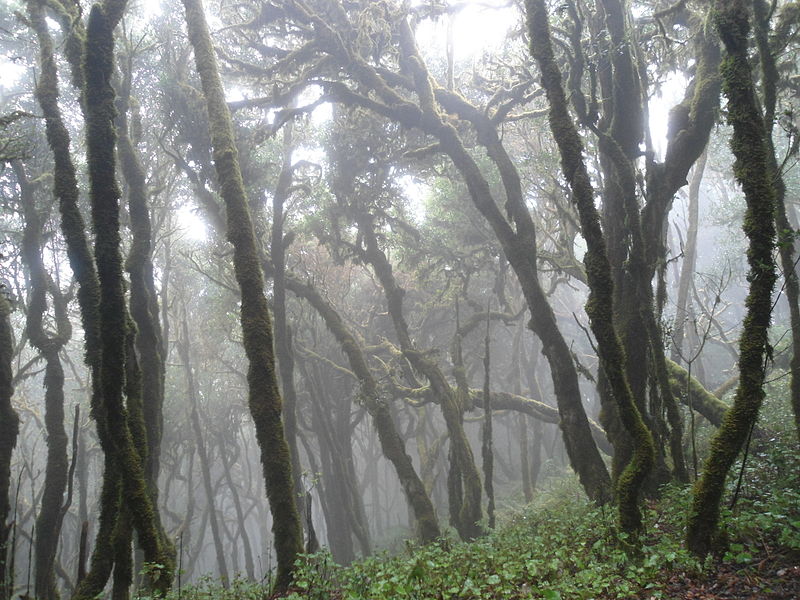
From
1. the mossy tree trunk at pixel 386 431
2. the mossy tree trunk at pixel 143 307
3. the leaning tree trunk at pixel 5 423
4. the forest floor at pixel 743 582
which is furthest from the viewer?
the mossy tree trunk at pixel 386 431

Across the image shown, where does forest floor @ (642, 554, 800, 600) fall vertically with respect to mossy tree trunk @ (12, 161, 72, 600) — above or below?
below

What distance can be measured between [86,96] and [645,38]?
38.1 feet

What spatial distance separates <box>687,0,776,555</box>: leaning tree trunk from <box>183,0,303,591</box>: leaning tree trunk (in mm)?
5048

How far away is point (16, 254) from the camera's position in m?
16.6

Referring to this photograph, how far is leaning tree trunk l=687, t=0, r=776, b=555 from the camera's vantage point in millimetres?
5242

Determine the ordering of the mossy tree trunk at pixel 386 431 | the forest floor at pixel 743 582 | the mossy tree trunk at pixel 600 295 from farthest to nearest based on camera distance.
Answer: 1. the mossy tree trunk at pixel 386 431
2. the mossy tree trunk at pixel 600 295
3. the forest floor at pixel 743 582

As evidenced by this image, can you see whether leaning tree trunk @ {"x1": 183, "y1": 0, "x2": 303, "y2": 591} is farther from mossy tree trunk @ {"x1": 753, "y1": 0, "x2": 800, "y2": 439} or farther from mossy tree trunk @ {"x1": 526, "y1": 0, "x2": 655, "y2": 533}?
mossy tree trunk @ {"x1": 753, "y1": 0, "x2": 800, "y2": 439}

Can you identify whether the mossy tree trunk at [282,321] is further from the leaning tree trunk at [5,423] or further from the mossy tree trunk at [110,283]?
the mossy tree trunk at [110,283]

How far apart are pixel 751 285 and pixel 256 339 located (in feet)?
20.7

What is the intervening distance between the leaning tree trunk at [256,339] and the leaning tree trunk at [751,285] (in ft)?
16.6

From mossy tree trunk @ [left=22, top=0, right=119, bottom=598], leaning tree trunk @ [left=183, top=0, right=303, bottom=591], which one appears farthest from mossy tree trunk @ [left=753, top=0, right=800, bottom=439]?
mossy tree trunk @ [left=22, top=0, right=119, bottom=598]

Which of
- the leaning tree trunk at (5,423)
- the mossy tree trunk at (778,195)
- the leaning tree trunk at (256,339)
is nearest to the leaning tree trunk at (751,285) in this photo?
the mossy tree trunk at (778,195)

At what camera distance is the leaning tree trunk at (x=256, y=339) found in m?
7.10

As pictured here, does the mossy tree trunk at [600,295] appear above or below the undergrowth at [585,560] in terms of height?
above
